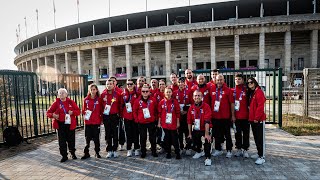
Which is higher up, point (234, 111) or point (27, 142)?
point (234, 111)

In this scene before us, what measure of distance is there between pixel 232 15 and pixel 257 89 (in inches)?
1568

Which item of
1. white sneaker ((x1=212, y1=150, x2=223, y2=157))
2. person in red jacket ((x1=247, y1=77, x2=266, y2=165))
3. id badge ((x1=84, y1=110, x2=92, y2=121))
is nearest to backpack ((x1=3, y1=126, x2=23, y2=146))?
id badge ((x1=84, y1=110, x2=92, y2=121))

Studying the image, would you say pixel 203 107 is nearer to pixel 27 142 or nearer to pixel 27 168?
pixel 27 168

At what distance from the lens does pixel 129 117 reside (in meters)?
6.46

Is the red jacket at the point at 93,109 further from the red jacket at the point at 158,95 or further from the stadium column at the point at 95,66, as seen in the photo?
the stadium column at the point at 95,66

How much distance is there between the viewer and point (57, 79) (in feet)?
30.6

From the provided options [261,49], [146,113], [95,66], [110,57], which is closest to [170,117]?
[146,113]

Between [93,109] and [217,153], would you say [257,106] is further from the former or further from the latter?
[93,109]

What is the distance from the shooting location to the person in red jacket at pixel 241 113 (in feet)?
19.4

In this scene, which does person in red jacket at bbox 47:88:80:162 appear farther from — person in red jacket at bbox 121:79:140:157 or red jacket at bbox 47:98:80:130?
person in red jacket at bbox 121:79:140:157

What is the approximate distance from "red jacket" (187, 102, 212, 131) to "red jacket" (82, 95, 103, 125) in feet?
8.17

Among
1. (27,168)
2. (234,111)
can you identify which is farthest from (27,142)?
(234,111)

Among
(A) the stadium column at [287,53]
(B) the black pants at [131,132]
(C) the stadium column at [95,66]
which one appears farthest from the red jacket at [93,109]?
(C) the stadium column at [95,66]

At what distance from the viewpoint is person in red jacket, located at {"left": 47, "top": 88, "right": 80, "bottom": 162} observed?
20.1ft
